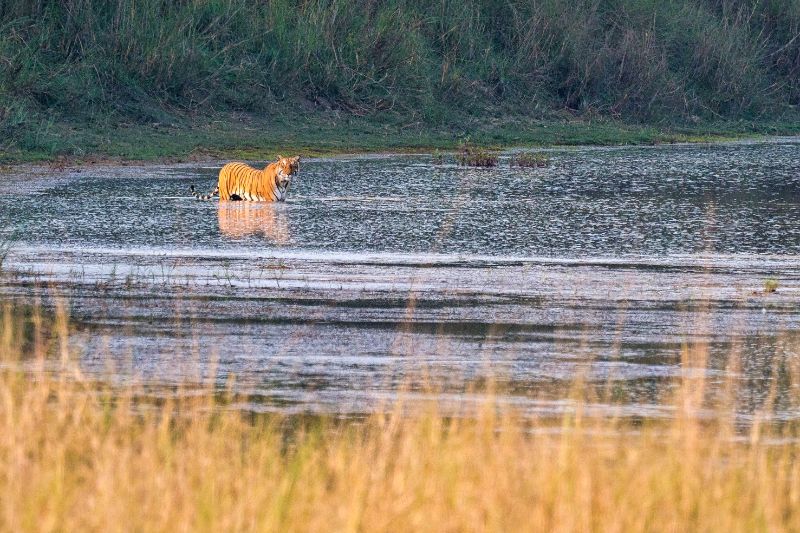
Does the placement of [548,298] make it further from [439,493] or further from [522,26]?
[522,26]

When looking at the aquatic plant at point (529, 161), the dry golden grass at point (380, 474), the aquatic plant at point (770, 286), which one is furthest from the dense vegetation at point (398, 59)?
the dry golden grass at point (380, 474)

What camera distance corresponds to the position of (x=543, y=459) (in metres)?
5.69

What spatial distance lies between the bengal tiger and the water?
0.42 metres

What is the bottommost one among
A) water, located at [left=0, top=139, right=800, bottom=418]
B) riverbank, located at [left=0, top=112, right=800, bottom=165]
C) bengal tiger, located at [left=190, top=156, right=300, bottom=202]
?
riverbank, located at [left=0, top=112, right=800, bottom=165]

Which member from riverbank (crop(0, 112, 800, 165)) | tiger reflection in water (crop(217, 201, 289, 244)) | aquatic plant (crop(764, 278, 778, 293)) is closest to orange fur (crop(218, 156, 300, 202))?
tiger reflection in water (crop(217, 201, 289, 244))

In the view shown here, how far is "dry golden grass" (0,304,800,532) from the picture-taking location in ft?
16.8

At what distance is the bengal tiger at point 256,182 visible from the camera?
62.3 feet

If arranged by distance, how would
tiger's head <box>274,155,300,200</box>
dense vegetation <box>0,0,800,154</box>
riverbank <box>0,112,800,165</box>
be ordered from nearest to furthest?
tiger's head <box>274,155,300,200</box> → riverbank <box>0,112,800,165</box> → dense vegetation <box>0,0,800,154</box>

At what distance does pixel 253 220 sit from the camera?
16.8 m

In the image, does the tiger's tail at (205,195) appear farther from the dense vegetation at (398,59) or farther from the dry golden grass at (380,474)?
the dry golden grass at (380,474)

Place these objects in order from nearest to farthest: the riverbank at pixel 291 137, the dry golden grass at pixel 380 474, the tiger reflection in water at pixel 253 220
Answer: the dry golden grass at pixel 380 474
the tiger reflection in water at pixel 253 220
the riverbank at pixel 291 137

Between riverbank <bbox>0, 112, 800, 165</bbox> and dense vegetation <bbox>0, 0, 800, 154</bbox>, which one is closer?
riverbank <bbox>0, 112, 800, 165</bbox>

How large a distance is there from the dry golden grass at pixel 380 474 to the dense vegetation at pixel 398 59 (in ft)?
57.1

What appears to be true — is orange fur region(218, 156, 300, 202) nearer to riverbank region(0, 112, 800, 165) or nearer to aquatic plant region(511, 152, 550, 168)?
riverbank region(0, 112, 800, 165)
